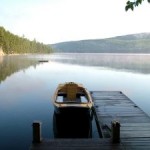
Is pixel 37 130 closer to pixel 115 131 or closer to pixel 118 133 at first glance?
pixel 115 131

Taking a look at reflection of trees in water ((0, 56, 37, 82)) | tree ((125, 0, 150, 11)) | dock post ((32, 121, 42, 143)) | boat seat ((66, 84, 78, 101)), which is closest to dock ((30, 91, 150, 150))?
dock post ((32, 121, 42, 143))

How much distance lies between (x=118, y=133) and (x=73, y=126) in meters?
6.62

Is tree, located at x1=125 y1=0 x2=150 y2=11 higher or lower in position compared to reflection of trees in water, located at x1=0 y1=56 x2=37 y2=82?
higher

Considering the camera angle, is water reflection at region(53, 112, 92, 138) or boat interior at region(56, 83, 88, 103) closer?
water reflection at region(53, 112, 92, 138)

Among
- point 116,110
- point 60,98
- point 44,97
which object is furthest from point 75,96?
point 44,97

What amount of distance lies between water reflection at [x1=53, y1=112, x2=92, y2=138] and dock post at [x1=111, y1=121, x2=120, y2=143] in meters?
5.95

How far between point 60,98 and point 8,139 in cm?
708

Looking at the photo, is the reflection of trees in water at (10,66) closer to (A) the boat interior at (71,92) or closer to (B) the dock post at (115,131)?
(A) the boat interior at (71,92)

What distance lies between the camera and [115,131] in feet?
45.9

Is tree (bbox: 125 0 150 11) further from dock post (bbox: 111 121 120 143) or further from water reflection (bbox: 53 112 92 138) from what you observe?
water reflection (bbox: 53 112 92 138)

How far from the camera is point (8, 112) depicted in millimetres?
27922

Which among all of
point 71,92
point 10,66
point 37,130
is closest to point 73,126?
point 71,92

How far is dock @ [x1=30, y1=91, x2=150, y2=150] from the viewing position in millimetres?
13805

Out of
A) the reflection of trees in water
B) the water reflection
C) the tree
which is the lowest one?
the reflection of trees in water
